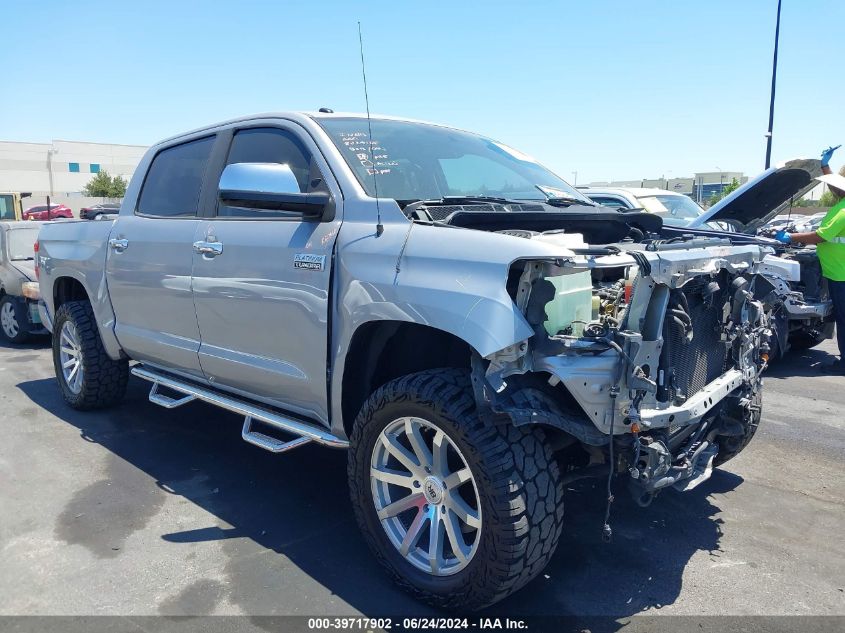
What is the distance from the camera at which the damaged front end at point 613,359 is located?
256 cm

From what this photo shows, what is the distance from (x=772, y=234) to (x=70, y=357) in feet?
23.6

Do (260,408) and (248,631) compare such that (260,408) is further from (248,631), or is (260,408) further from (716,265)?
(716,265)

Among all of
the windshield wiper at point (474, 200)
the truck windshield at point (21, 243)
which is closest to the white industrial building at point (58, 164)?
the truck windshield at point (21, 243)

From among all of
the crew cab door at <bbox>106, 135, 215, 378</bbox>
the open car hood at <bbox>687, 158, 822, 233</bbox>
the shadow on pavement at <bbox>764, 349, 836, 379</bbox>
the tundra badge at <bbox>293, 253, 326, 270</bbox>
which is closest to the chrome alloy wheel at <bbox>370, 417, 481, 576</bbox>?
the tundra badge at <bbox>293, 253, 326, 270</bbox>

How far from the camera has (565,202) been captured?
12.8 feet

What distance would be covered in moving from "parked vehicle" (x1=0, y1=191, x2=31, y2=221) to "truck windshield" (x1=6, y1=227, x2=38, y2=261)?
31.1ft

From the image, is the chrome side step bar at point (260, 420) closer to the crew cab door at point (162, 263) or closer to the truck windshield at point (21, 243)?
the crew cab door at point (162, 263)

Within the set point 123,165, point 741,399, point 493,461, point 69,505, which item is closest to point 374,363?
point 493,461

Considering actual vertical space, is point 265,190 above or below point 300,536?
above

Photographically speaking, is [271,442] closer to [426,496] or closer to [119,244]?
[426,496]

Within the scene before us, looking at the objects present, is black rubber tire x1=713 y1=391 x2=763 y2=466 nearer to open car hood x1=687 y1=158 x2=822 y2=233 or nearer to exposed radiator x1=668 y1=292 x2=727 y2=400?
exposed radiator x1=668 y1=292 x2=727 y2=400

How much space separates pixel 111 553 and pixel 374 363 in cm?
163

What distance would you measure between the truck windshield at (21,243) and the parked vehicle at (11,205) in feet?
31.1

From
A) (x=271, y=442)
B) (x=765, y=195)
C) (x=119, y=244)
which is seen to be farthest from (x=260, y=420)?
(x=765, y=195)
